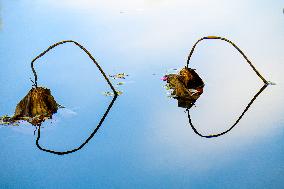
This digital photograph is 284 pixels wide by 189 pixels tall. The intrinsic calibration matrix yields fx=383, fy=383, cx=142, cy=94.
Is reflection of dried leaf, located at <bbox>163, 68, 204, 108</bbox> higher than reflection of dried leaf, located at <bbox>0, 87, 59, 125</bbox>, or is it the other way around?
reflection of dried leaf, located at <bbox>0, 87, 59, 125</bbox>

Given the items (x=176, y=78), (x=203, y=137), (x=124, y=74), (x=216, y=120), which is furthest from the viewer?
(x=124, y=74)

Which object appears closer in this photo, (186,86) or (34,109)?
(34,109)

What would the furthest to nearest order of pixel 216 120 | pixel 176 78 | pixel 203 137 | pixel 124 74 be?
pixel 124 74, pixel 176 78, pixel 216 120, pixel 203 137

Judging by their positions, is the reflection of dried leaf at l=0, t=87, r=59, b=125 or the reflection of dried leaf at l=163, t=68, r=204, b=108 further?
the reflection of dried leaf at l=163, t=68, r=204, b=108

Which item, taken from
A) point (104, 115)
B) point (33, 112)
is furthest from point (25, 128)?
point (104, 115)

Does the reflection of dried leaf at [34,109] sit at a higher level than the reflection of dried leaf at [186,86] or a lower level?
higher

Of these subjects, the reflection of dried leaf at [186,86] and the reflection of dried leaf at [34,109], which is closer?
the reflection of dried leaf at [34,109]

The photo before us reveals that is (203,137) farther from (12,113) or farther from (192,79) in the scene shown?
(12,113)

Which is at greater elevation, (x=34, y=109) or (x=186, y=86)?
(x=34, y=109)

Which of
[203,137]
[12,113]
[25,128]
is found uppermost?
[12,113]

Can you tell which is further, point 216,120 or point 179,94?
point 179,94

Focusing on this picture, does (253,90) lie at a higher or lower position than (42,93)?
lower
